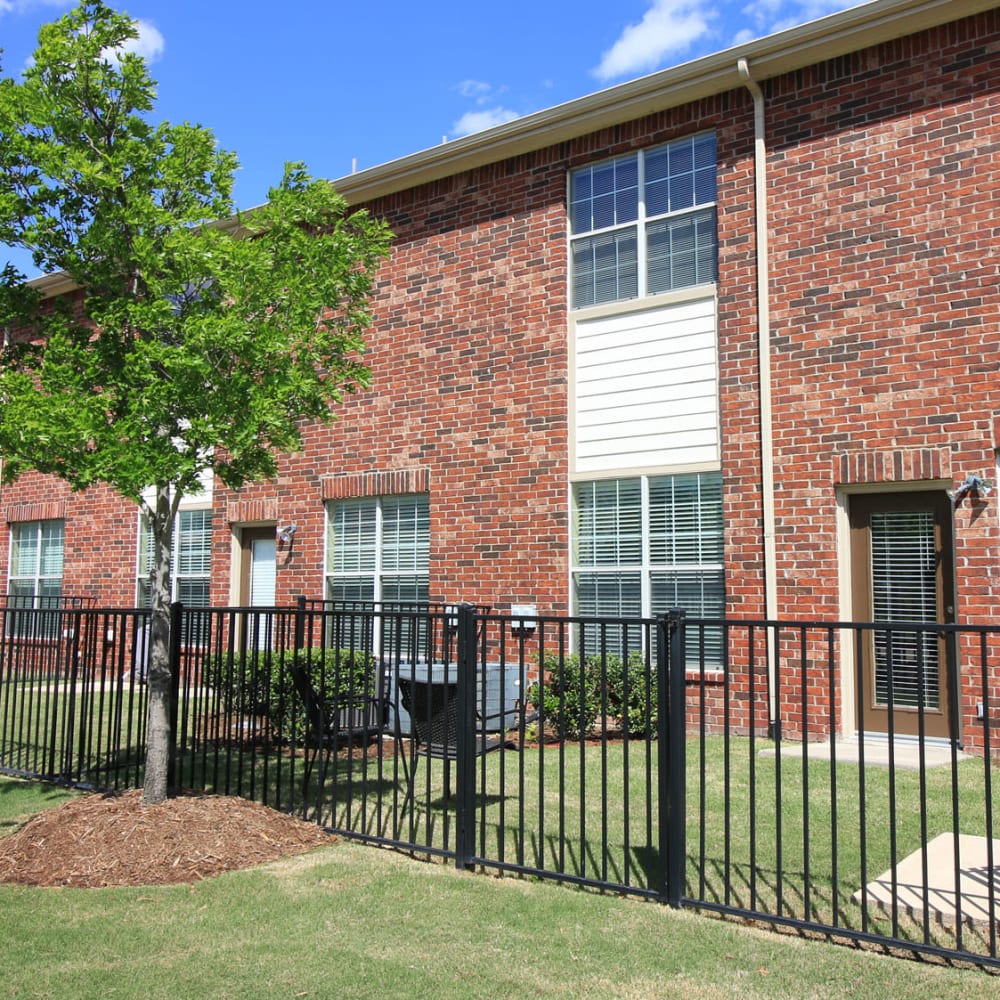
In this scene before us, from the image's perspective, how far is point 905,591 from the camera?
30.1 feet

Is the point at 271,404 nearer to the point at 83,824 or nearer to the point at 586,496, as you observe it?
the point at 83,824

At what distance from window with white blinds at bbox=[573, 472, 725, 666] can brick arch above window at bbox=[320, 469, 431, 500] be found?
2.14m

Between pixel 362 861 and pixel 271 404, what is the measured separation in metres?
2.78

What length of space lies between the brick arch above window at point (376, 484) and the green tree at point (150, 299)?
5229 mm

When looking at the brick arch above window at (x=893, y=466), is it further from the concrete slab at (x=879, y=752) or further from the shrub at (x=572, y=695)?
the shrub at (x=572, y=695)

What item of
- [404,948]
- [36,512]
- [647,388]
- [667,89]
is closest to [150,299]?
[404,948]

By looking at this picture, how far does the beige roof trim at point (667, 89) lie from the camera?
30.0 ft

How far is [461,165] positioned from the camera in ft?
39.5

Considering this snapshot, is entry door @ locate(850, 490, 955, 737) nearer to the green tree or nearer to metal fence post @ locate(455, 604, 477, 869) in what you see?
metal fence post @ locate(455, 604, 477, 869)

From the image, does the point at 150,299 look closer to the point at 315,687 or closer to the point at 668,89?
the point at 315,687

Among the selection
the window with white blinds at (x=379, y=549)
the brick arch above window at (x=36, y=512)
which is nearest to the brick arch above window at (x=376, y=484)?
the window with white blinds at (x=379, y=549)

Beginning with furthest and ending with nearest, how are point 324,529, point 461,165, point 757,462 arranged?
1. point 324,529
2. point 461,165
3. point 757,462

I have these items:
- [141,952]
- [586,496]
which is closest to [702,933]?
[141,952]

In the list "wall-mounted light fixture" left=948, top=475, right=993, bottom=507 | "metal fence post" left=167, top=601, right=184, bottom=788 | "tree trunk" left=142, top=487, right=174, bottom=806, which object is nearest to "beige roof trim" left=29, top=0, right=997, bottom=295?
"tree trunk" left=142, top=487, right=174, bottom=806
